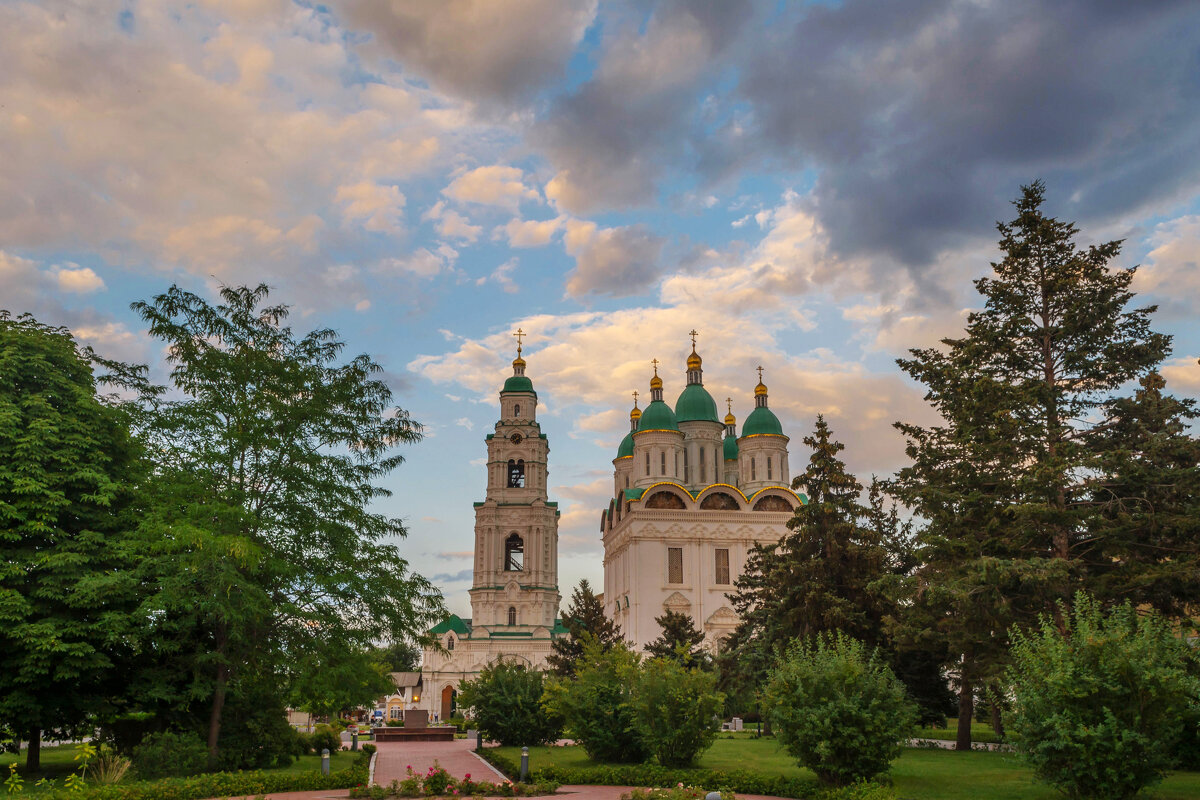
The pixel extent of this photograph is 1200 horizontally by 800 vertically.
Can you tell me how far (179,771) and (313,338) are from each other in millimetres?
9732

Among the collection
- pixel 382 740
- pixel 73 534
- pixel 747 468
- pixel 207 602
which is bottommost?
pixel 382 740

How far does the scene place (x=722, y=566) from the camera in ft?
185

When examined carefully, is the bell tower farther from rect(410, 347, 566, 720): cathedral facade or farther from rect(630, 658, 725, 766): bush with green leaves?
rect(630, 658, 725, 766): bush with green leaves

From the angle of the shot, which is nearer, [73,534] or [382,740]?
[73,534]

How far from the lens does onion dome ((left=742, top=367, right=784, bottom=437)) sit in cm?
6206

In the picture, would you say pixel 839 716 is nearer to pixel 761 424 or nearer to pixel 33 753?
pixel 33 753

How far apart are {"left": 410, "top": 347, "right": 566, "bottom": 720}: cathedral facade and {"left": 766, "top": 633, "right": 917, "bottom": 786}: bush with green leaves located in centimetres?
4184

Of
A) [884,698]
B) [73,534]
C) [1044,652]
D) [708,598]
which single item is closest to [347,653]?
[73,534]

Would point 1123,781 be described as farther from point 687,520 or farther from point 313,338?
point 687,520

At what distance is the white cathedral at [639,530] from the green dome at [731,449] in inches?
41.0

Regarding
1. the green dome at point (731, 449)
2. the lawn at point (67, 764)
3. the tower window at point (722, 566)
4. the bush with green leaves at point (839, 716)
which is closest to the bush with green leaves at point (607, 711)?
the bush with green leaves at point (839, 716)

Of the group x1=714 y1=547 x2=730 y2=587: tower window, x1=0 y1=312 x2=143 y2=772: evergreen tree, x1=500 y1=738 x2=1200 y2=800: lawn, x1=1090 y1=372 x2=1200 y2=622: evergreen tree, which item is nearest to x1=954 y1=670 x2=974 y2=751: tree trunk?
x1=500 y1=738 x2=1200 y2=800: lawn

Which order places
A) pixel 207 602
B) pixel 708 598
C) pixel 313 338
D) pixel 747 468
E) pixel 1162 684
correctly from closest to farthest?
pixel 1162 684, pixel 207 602, pixel 313 338, pixel 708 598, pixel 747 468

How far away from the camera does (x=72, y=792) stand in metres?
13.7
